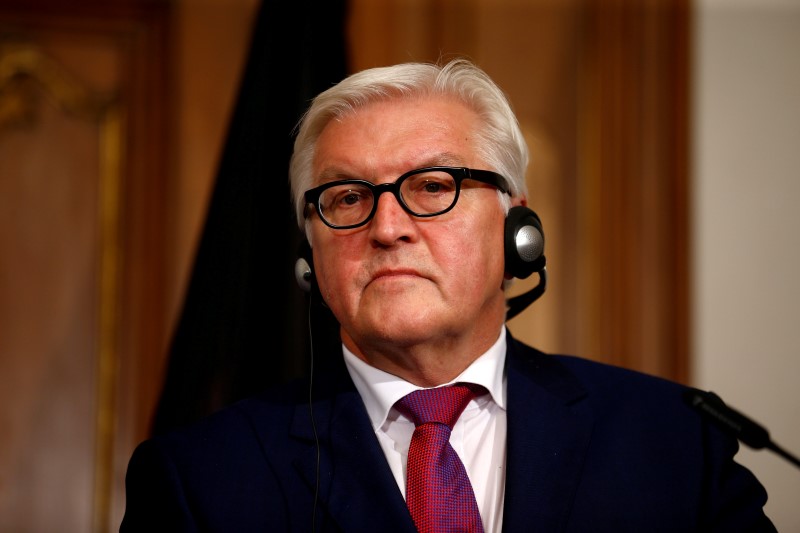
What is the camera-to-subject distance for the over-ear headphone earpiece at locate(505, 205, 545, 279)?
1.42 m

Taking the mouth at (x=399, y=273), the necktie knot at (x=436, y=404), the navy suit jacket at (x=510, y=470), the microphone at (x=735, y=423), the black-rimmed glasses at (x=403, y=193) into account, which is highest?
the black-rimmed glasses at (x=403, y=193)

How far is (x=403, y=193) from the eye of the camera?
1.39 metres

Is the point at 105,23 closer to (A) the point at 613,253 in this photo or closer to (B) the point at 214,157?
(B) the point at 214,157

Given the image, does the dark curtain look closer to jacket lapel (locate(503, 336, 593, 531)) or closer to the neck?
the neck

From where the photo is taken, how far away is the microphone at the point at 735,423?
3.19ft

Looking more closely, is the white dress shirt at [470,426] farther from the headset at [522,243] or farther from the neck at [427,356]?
the headset at [522,243]

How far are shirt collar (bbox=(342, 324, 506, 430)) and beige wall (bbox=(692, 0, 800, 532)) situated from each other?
3.97ft

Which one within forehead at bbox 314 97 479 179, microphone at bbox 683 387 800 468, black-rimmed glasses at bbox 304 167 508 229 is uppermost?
forehead at bbox 314 97 479 179

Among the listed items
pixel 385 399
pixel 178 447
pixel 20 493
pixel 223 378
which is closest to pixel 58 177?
pixel 20 493

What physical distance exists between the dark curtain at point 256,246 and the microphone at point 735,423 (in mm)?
1011

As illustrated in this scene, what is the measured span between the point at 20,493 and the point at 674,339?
1958mm

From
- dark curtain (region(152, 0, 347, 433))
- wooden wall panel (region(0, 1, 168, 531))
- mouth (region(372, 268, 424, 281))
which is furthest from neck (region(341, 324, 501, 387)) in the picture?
wooden wall panel (region(0, 1, 168, 531))

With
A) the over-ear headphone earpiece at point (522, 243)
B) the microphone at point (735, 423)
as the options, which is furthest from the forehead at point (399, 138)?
the microphone at point (735, 423)

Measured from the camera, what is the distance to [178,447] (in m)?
1.41
